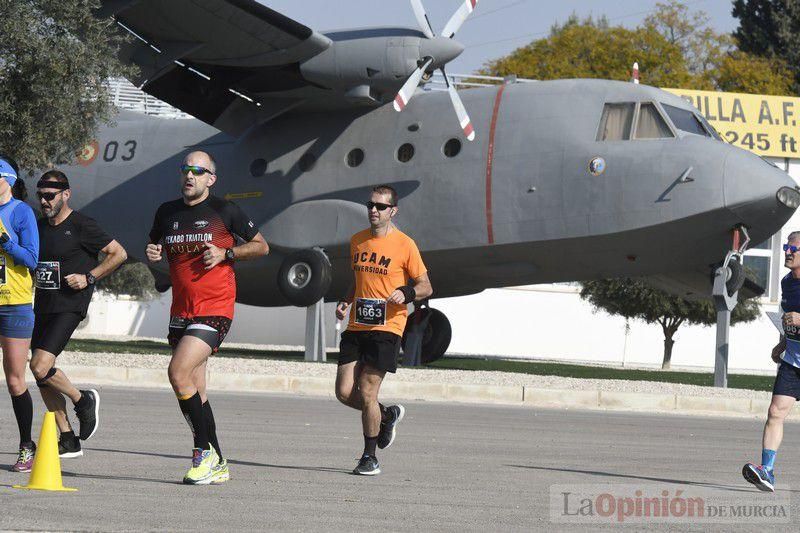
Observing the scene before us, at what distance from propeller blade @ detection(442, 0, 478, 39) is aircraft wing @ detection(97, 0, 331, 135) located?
216cm

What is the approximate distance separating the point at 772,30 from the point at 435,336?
167ft

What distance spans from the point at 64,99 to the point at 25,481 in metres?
14.5

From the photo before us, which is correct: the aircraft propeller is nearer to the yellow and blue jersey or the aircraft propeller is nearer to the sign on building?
the yellow and blue jersey

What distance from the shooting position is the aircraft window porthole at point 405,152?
21875mm

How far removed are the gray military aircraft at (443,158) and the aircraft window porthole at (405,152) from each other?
4 centimetres

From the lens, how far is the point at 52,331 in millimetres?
8328

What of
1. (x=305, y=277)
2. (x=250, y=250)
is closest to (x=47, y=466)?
(x=250, y=250)

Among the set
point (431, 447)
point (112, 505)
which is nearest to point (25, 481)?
point (112, 505)

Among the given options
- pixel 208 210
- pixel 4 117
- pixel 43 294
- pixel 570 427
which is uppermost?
pixel 4 117

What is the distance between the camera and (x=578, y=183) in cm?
2020

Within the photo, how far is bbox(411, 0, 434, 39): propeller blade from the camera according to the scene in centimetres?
2072

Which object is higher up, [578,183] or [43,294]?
[578,183]

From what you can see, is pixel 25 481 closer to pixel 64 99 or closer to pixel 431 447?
pixel 431 447

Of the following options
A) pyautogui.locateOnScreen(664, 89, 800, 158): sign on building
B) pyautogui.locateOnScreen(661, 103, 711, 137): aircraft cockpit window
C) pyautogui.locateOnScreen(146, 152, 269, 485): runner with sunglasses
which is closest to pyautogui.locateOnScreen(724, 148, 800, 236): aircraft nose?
pyautogui.locateOnScreen(661, 103, 711, 137): aircraft cockpit window
